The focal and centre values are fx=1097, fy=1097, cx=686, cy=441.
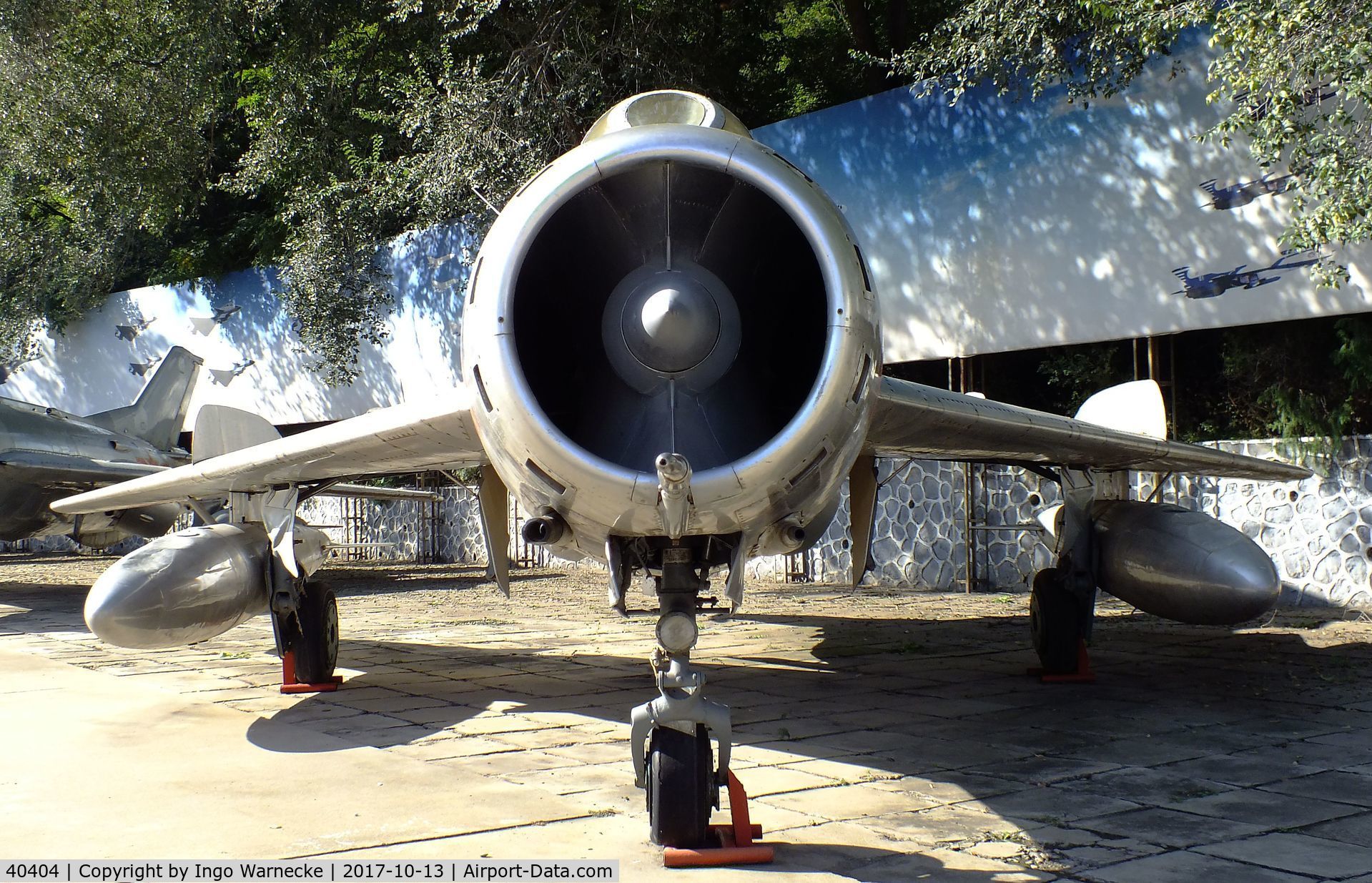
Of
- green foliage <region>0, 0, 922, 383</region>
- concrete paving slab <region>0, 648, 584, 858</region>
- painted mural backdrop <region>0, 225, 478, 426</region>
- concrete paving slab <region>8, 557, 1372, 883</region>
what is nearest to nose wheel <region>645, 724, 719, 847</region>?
concrete paving slab <region>8, 557, 1372, 883</region>

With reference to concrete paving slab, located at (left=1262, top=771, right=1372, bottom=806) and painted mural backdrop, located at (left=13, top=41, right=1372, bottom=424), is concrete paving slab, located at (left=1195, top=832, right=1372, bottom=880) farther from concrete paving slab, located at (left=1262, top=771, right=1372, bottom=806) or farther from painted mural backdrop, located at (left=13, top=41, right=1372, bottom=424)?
painted mural backdrop, located at (left=13, top=41, right=1372, bottom=424)

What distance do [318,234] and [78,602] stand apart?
7.03 m

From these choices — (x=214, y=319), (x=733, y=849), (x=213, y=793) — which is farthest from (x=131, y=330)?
(x=733, y=849)

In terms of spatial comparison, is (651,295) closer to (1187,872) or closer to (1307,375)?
(1187,872)

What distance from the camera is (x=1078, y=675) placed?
24.2ft

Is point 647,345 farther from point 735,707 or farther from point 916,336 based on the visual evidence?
point 916,336

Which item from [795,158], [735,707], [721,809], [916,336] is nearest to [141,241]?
[795,158]

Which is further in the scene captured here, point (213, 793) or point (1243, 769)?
point (1243, 769)

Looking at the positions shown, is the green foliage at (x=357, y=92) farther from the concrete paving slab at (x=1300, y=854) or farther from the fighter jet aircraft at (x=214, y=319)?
the concrete paving slab at (x=1300, y=854)

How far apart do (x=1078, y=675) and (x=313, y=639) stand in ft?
16.8

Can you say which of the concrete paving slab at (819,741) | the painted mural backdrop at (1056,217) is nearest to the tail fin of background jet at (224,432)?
the concrete paving slab at (819,741)

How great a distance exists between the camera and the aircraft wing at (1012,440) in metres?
5.53
